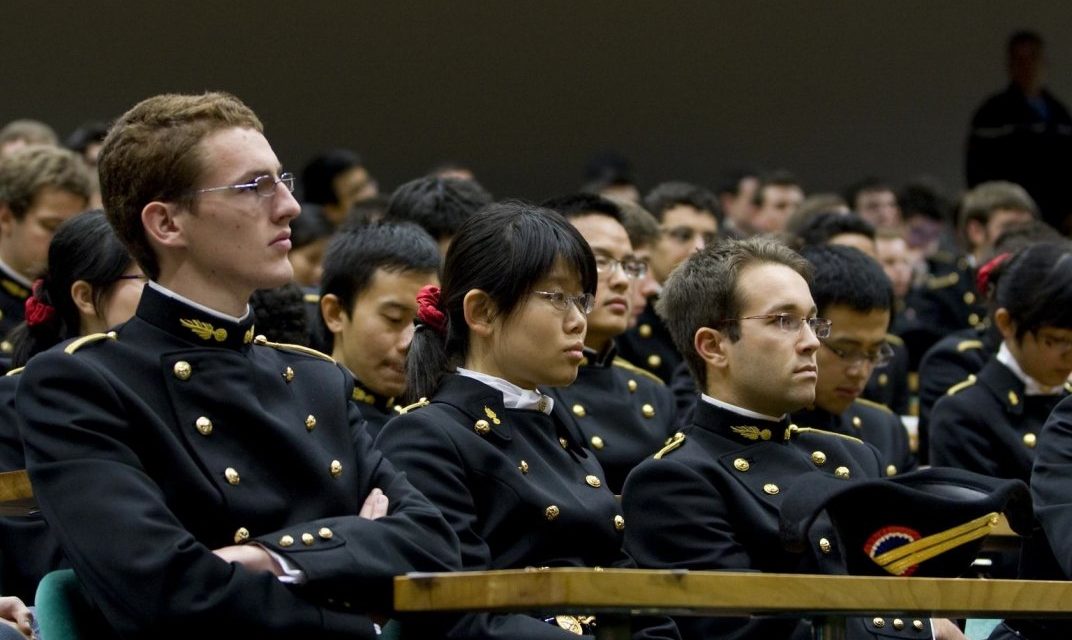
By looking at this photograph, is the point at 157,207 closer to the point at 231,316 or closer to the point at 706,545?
the point at 231,316

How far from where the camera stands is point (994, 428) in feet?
13.9

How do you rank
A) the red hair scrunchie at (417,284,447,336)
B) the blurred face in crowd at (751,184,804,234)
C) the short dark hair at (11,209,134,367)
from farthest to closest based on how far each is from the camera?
the blurred face in crowd at (751,184,804,234) → the short dark hair at (11,209,134,367) → the red hair scrunchie at (417,284,447,336)

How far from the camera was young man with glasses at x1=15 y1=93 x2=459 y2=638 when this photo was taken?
7.22 ft

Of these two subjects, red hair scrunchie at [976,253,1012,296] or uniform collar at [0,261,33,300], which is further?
uniform collar at [0,261,33,300]

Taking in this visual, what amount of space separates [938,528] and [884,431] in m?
2.06

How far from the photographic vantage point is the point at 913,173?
10242mm

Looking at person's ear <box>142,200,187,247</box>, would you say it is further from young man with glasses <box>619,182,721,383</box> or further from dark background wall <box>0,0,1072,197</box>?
dark background wall <box>0,0,1072,197</box>

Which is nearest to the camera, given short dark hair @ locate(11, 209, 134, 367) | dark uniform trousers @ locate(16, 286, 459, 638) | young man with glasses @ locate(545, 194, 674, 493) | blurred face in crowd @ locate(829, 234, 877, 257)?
dark uniform trousers @ locate(16, 286, 459, 638)

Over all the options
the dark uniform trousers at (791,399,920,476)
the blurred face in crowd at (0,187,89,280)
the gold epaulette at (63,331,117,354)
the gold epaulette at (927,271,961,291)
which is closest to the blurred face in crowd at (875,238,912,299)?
the gold epaulette at (927,271,961,291)

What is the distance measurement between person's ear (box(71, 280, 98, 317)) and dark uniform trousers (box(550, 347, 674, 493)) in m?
1.12

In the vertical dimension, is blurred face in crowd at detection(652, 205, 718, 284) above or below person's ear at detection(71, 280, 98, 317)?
below

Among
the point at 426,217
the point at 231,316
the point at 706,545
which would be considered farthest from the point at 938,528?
the point at 426,217

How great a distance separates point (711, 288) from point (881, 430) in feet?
4.59

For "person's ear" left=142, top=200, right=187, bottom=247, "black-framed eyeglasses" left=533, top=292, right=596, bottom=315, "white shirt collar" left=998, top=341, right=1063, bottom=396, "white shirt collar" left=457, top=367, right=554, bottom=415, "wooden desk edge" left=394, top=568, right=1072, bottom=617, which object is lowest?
"white shirt collar" left=998, top=341, right=1063, bottom=396
